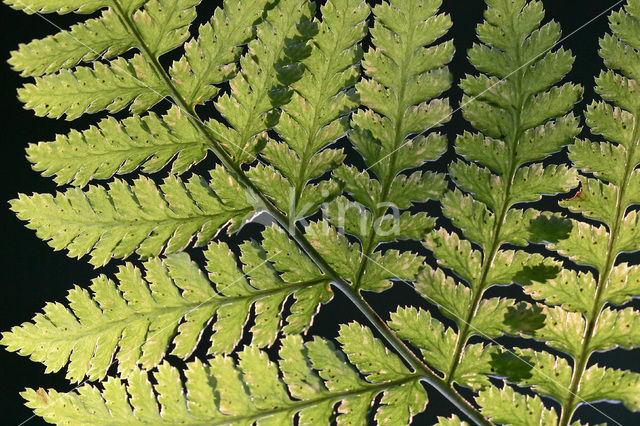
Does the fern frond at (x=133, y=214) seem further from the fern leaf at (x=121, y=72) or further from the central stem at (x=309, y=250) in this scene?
the fern leaf at (x=121, y=72)

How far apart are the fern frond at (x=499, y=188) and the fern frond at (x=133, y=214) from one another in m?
0.45

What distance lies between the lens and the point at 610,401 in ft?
3.86

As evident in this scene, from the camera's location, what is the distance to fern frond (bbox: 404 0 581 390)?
3.85 feet

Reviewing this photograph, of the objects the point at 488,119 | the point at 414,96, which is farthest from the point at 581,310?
the point at 414,96

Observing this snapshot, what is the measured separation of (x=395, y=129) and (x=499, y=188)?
0.79 feet

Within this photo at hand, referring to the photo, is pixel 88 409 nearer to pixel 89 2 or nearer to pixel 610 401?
A: pixel 89 2

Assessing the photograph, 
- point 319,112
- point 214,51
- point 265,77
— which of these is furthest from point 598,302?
point 214,51

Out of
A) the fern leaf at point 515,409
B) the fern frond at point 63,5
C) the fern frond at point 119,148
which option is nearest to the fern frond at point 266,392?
the fern leaf at point 515,409

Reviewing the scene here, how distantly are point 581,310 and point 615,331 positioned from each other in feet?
0.23

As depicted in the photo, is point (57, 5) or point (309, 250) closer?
point (57, 5)

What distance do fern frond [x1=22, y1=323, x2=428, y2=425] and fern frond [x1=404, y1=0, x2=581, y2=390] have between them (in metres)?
0.10

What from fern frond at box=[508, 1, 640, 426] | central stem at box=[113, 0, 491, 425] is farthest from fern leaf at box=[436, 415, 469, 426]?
fern frond at box=[508, 1, 640, 426]

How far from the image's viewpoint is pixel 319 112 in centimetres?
127

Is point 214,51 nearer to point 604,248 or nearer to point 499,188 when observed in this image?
point 499,188
